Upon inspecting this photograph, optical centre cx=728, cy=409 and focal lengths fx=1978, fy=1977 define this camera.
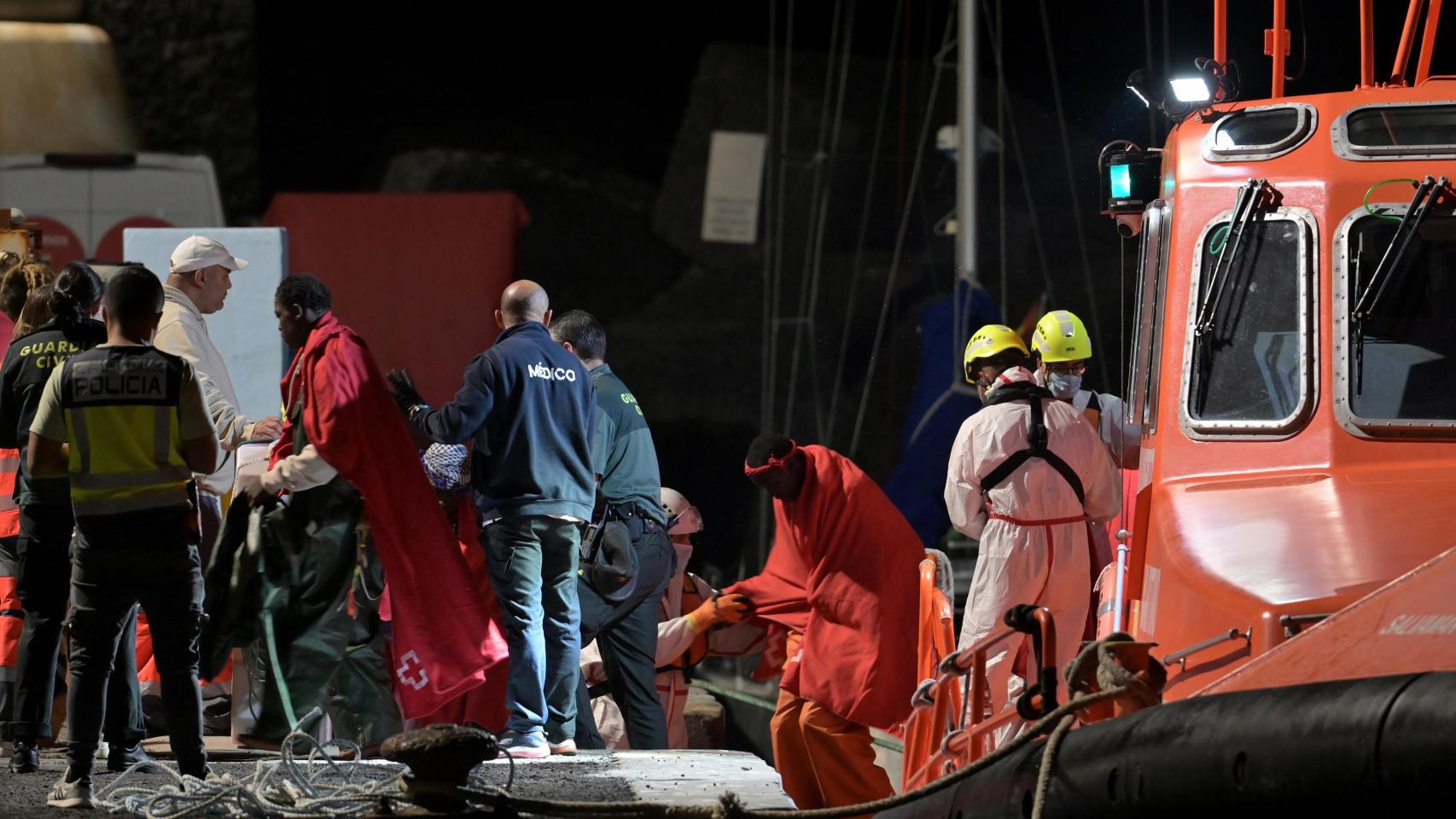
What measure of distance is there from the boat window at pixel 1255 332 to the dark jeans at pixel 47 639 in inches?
129

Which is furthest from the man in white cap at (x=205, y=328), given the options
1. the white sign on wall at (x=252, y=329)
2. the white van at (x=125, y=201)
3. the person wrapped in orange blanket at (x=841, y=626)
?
the white van at (x=125, y=201)

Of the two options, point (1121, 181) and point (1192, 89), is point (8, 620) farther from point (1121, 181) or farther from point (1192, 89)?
point (1192, 89)

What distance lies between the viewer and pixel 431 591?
21.6ft

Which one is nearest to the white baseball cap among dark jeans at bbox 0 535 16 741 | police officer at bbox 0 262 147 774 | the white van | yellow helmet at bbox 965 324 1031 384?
police officer at bbox 0 262 147 774

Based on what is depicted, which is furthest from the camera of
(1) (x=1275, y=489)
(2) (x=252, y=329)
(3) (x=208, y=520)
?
(2) (x=252, y=329)

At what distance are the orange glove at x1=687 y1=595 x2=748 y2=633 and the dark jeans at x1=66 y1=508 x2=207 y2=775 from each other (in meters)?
3.00

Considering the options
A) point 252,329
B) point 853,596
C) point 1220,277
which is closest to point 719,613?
point 853,596

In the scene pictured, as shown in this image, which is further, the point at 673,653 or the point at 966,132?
the point at 966,132

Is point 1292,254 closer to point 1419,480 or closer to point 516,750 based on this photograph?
point 1419,480

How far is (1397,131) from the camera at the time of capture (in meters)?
5.61

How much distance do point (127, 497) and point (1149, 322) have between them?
302 cm

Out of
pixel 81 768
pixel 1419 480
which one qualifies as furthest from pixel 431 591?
pixel 1419 480

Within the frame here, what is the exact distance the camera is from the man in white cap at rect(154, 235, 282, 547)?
7.21 m

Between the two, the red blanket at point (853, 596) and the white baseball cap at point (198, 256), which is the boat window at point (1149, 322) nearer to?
the red blanket at point (853, 596)
